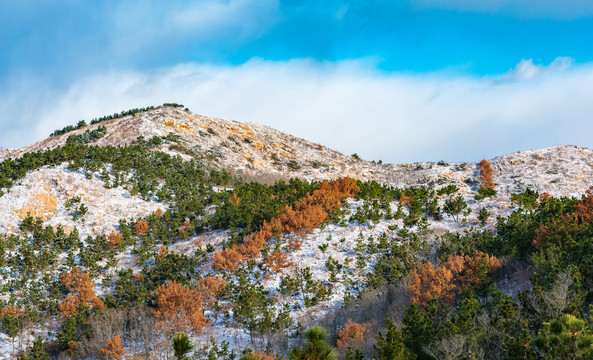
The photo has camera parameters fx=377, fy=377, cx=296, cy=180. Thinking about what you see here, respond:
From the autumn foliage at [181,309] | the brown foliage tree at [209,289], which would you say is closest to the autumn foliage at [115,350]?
the autumn foliage at [181,309]

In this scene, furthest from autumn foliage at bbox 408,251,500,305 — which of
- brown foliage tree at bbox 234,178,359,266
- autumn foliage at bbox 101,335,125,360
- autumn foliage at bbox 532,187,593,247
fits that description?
autumn foliage at bbox 101,335,125,360

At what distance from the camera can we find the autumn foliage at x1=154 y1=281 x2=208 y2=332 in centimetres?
1627

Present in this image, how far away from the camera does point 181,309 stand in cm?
1650

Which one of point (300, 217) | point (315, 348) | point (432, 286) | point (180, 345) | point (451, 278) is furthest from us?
point (300, 217)

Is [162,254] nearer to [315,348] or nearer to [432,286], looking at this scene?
[432,286]

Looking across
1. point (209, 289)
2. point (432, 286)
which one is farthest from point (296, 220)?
point (432, 286)

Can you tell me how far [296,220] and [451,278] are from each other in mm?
9941

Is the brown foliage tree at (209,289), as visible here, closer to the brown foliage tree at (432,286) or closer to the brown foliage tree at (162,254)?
the brown foliage tree at (162,254)

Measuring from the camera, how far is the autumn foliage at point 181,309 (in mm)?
16266

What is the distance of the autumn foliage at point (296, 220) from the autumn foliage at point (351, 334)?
786 centimetres

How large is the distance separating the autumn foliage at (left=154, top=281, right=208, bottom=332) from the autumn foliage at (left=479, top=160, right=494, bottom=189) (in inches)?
1339

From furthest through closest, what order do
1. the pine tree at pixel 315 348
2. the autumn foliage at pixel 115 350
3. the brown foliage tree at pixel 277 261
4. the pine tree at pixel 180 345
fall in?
the brown foliage tree at pixel 277 261
the autumn foliage at pixel 115 350
the pine tree at pixel 315 348
the pine tree at pixel 180 345

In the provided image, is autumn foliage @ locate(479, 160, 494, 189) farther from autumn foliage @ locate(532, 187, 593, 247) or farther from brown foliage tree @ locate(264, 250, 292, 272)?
brown foliage tree @ locate(264, 250, 292, 272)

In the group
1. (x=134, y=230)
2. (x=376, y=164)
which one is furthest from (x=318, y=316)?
(x=376, y=164)
